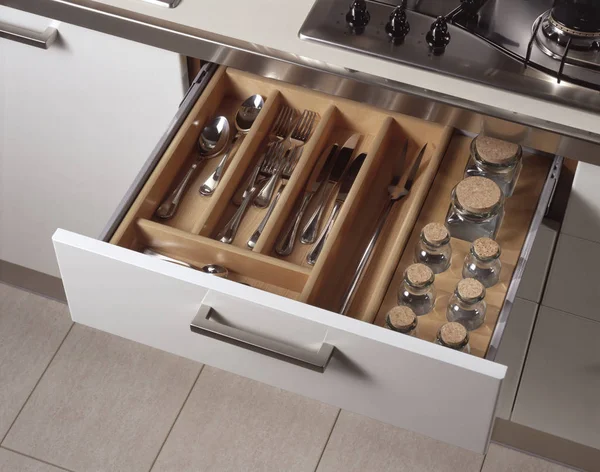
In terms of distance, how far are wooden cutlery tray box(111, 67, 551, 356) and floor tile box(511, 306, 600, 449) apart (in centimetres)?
35

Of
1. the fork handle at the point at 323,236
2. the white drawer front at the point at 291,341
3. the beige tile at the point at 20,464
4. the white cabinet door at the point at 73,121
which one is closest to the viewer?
the white drawer front at the point at 291,341

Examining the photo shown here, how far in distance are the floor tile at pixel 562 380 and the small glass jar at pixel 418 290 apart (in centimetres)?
41

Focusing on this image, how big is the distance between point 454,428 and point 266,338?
294mm

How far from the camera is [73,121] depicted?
1424mm

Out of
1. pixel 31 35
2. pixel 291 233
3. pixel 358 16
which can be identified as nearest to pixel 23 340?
pixel 31 35

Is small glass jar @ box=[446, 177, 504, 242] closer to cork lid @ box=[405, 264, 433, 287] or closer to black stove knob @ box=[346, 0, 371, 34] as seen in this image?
cork lid @ box=[405, 264, 433, 287]

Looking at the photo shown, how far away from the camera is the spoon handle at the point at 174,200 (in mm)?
1201

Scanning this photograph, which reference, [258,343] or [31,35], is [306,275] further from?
[31,35]

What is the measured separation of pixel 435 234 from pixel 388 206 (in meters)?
0.14

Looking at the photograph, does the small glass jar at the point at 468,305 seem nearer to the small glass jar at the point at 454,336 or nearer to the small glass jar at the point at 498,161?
the small glass jar at the point at 454,336

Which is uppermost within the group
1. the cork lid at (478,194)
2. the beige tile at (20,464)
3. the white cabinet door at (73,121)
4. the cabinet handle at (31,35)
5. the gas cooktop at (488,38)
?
the gas cooktop at (488,38)

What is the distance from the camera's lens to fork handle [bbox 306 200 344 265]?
1.17 metres

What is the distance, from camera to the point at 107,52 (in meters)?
1.27

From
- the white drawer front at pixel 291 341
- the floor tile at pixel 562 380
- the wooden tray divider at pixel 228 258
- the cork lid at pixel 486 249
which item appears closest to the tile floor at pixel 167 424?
the floor tile at pixel 562 380
